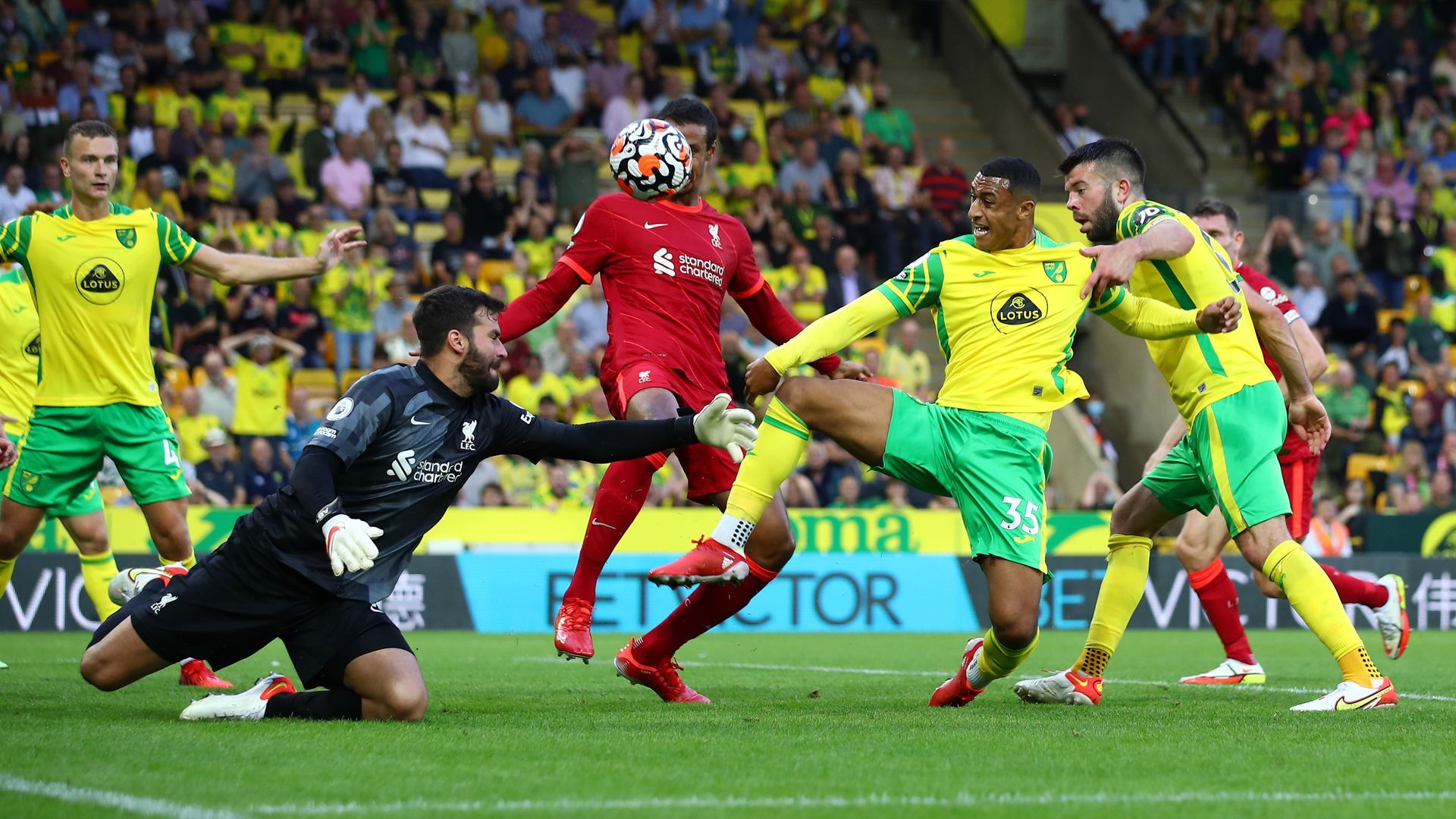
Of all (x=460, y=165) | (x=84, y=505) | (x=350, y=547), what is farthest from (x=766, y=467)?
(x=460, y=165)

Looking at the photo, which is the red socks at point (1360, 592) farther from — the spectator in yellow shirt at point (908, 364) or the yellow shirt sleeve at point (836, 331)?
the spectator in yellow shirt at point (908, 364)

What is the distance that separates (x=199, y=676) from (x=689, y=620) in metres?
2.43

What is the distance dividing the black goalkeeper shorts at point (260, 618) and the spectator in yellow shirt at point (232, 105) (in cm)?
1299

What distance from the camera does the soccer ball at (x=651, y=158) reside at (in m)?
7.85

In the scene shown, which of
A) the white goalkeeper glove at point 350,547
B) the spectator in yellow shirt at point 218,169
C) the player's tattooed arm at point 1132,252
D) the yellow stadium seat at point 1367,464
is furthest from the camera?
the yellow stadium seat at point 1367,464

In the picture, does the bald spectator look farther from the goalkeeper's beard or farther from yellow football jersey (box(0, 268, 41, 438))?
the goalkeeper's beard

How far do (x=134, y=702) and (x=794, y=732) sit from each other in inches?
116

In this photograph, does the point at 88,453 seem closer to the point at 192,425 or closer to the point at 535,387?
the point at 192,425

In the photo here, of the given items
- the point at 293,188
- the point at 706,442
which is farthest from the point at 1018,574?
the point at 293,188

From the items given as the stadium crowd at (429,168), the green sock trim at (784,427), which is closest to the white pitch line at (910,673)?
the green sock trim at (784,427)

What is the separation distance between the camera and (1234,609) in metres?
9.55

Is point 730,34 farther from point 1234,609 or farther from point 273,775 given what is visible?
point 273,775

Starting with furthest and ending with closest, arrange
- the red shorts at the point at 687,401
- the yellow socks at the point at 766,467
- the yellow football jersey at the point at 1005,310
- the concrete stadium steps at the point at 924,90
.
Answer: the concrete stadium steps at the point at 924,90
the red shorts at the point at 687,401
the yellow football jersey at the point at 1005,310
the yellow socks at the point at 766,467

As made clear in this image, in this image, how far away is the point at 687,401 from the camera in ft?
25.6
